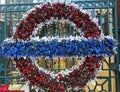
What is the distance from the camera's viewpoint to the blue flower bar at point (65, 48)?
6.21m

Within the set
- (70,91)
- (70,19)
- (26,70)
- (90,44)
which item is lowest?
(70,91)

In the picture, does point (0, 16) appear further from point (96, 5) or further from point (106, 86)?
point (106, 86)

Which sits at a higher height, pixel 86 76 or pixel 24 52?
pixel 24 52

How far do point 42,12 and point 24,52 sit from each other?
0.78 m

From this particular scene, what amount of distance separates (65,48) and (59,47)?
0.35 feet

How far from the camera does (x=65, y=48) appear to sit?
20.4ft

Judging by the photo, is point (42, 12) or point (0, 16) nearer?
point (42, 12)

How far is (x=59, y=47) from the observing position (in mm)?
6227

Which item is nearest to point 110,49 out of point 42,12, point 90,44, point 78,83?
point 90,44

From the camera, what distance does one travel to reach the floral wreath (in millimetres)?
6230

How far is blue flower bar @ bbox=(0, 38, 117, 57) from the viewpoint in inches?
245

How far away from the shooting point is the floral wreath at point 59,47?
623cm

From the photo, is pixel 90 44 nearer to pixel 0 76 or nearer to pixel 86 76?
pixel 86 76

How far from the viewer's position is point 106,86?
6.78 metres
